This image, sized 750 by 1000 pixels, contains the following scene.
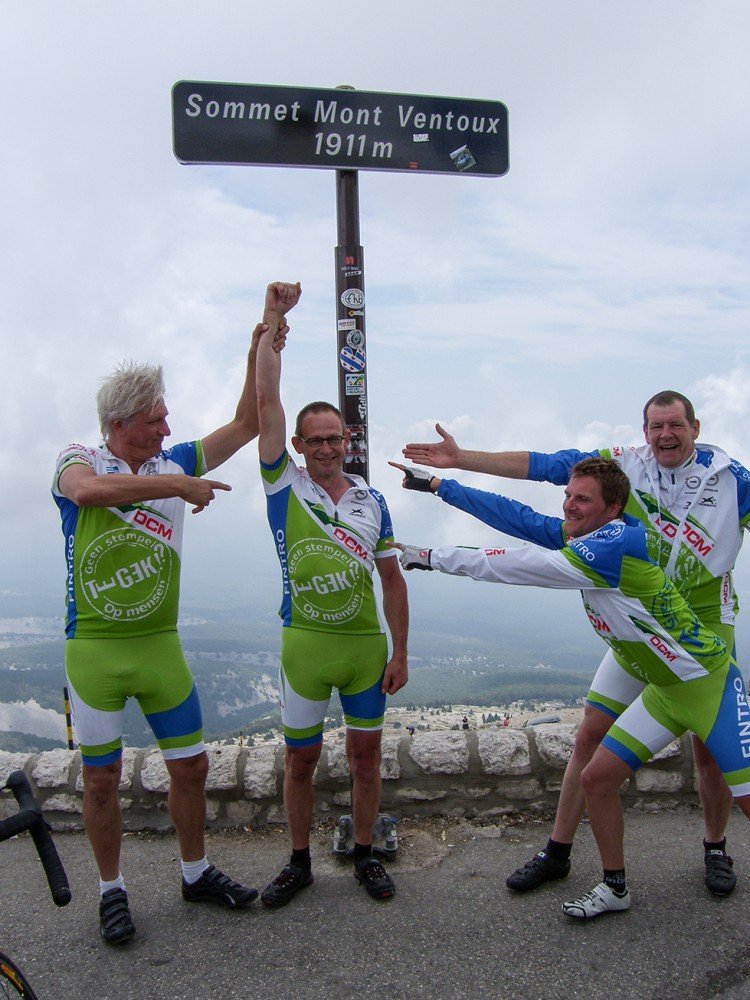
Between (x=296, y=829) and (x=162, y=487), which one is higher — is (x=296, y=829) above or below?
below

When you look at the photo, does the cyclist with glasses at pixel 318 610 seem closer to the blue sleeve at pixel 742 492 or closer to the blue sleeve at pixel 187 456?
the blue sleeve at pixel 187 456

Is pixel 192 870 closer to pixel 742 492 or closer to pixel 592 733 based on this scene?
pixel 592 733

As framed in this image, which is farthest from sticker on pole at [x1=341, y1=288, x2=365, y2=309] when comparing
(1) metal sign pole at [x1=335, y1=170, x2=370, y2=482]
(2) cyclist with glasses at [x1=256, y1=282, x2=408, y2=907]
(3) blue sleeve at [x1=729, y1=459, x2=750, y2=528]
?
(3) blue sleeve at [x1=729, y1=459, x2=750, y2=528]

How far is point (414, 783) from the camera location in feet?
15.7

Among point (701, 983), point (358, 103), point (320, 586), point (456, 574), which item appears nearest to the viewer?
point (701, 983)

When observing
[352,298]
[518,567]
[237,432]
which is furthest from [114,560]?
[352,298]

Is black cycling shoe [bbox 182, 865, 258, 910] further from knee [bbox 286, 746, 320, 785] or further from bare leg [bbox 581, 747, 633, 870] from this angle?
bare leg [bbox 581, 747, 633, 870]

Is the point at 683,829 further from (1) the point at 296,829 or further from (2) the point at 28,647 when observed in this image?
(2) the point at 28,647

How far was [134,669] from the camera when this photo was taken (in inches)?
140

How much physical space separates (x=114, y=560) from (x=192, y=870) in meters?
1.65

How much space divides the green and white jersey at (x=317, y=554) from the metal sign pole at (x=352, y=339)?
58 centimetres

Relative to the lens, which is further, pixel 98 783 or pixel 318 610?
pixel 318 610

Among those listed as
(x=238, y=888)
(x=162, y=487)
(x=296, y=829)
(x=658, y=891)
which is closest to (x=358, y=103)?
(x=162, y=487)

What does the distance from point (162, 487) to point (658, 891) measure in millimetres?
3182
